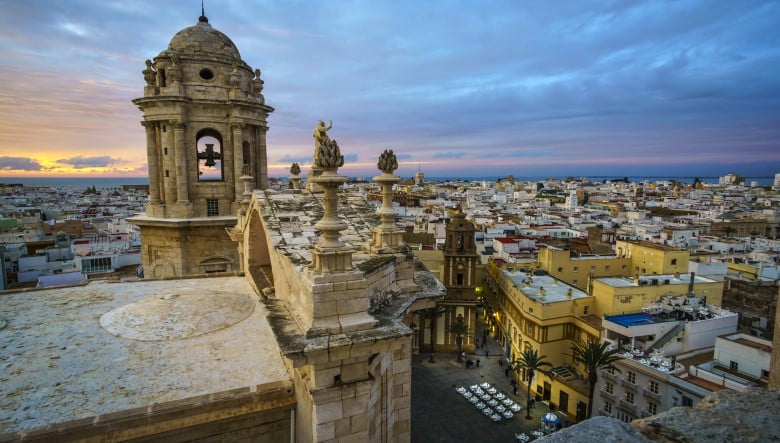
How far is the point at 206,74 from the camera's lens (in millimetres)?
17734

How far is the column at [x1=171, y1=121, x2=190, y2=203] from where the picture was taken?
17312mm

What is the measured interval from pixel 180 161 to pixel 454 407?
19.0 metres

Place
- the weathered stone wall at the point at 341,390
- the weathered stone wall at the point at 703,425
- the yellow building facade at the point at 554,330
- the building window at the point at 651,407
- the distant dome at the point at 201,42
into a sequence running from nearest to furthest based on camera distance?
the weathered stone wall at the point at 703,425 → the weathered stone wall at the point at 341,390 → the distant dome at the point at 201,42 → the building window at the point at 651,407 → the yellow building facade at the point at 554,330

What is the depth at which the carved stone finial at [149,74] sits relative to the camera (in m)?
17.2

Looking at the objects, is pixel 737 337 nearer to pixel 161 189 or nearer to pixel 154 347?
pixel 154 347

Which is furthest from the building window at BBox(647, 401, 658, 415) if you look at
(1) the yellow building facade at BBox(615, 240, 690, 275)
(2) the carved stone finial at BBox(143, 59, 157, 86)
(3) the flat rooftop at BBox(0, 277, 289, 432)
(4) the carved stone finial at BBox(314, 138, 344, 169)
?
(2) the carved stone finial at BBox(143, 59, 157, 86)

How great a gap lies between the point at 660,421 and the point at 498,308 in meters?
33.7

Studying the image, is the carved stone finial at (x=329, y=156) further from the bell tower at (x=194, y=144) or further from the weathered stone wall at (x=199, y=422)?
the bell tower at (x=194, y=144)

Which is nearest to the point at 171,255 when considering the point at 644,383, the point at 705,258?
the point at 644,383

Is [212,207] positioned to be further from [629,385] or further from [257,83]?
[629,385]

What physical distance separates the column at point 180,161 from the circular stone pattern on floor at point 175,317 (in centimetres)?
1033

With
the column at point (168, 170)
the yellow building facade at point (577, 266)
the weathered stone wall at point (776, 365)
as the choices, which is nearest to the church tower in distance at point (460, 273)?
the yellow building facade at point (577, 266)

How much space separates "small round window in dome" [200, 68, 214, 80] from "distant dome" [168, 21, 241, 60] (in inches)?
27.1

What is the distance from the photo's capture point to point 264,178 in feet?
65.5
